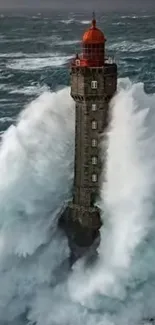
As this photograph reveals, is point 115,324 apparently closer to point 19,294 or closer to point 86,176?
point 19,294

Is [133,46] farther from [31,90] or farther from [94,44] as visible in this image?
[94,44]

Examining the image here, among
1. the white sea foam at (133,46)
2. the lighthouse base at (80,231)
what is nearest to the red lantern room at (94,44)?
the lighthouse base at (80,231)

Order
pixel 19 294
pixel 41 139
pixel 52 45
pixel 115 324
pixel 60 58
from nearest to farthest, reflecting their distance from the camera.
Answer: pixel 115 324 < pixel 19 294 < pixel 41 139 < pixel 60 58 < pixel 52 45

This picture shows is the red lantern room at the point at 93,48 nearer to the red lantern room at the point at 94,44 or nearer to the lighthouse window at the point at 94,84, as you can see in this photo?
the red lantern room at the point at 94,44

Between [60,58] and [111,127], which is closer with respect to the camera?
[111,127]

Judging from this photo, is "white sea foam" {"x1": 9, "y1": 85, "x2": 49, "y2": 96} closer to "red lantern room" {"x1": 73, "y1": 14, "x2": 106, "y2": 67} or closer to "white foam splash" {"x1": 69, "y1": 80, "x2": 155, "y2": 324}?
"white foam splash" {"x1": 69, "y1": 80, "x2": 155, "y2": 324}

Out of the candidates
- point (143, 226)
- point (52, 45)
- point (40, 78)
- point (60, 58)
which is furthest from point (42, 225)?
point (52, 45)

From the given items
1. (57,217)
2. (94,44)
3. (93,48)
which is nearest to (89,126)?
(93,48)
